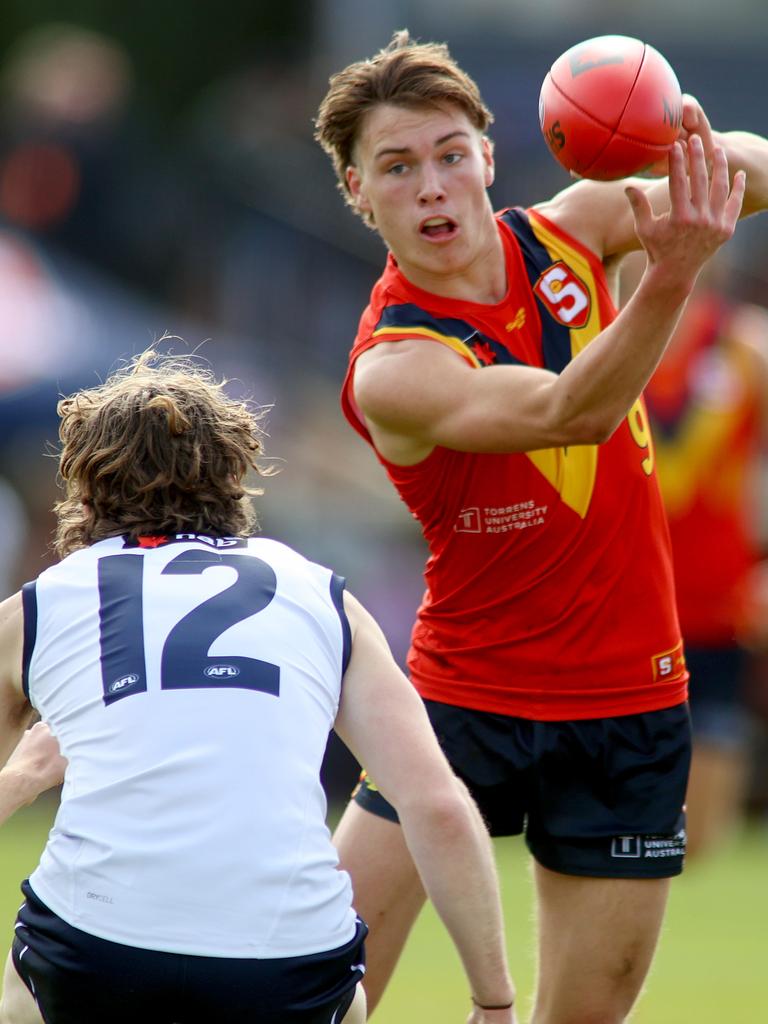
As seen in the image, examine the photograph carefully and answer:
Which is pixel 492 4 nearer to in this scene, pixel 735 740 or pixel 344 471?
pixel 344 471

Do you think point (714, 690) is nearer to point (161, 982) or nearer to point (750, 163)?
point (750, 163)

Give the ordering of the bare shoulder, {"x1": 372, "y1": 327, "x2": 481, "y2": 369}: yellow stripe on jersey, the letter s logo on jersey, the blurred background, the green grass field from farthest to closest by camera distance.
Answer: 1. the blurred background
2. the green grass field
3. the letter s logo on jersey
4. {"x1": 372, "y1": 327, "x2": 481, "y2": 369}: yellow stripe on jersey
5. the bare shoulder

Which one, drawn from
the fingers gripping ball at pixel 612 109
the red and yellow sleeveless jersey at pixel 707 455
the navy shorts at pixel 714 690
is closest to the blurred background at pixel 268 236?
the red and yellow sleeveless jersey at pixel 707 455

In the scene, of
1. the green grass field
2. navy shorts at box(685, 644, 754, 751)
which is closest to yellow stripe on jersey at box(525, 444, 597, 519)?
navy shorts at box(685, 644, 754, 751)

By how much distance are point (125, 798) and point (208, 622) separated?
364 mm

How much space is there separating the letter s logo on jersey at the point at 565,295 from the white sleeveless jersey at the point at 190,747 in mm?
1365

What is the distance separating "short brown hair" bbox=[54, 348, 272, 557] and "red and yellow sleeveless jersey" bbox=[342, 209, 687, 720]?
92cm

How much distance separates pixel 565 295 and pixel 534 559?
0.69m

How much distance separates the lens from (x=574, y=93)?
4.19m

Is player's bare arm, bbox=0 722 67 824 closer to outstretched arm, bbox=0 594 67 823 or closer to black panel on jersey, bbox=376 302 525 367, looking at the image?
outstretched arm, bbox=0 594 67 823

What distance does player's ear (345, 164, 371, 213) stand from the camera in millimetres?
4656

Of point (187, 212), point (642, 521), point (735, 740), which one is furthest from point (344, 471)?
point (642, 521)

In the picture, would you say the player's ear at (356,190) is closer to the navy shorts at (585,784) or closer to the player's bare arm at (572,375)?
the player's bare arm at (572,375)

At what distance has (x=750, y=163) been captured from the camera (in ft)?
14.4
